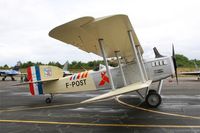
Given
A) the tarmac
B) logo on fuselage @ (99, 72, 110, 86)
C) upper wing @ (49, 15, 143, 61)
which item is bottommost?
the tarmac

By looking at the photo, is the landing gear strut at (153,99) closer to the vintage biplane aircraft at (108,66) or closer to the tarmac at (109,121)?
the vintage biplane aircraft at (108,66)

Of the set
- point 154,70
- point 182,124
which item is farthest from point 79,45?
point 182,124

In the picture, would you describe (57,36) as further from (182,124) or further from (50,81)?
(50,81)

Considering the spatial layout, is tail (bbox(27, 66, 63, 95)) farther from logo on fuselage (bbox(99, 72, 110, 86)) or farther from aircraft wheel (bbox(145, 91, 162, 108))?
aircraft wheel (bbox(145, 91, 162, 108))

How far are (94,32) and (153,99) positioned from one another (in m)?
4.20

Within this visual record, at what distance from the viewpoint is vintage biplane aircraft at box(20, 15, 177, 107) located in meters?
A: 8.23

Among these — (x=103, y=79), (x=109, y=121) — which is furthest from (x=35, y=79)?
(x=109, y=121)

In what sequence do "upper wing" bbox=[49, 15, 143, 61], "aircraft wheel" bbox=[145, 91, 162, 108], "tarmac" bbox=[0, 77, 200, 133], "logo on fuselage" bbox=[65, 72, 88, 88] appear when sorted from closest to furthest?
"tarmac" bbox=[0, 77, 200, 133] → "upper wing" bbox=[49, 15, 143, 61] → "aircraft wheel" bbox=[145, 91, 162, 108] → "logo on fuselage" bbox=[65, 72, 88, 88]

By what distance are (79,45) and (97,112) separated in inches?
109

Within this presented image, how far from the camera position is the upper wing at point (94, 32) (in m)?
7.75

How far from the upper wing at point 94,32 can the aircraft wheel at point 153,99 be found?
2.38 metres

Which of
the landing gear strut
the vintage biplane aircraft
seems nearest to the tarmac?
the landing gear strut

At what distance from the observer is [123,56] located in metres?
13.2

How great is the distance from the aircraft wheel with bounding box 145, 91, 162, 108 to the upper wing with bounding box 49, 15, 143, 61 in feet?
7.80
